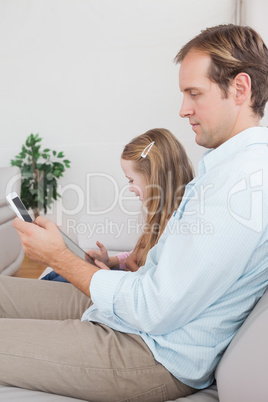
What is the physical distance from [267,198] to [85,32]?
3.92 meters

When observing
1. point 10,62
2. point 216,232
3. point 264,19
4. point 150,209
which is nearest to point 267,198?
point 216,232

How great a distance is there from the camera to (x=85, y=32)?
4.39 metres

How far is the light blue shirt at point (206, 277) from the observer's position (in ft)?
2.89

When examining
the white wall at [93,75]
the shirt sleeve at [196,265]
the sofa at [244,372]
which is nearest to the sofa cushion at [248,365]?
the sofa at [244,372]

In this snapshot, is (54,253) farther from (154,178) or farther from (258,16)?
(258,16)

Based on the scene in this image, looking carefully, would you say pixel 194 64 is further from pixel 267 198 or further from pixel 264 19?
pixel 264 19

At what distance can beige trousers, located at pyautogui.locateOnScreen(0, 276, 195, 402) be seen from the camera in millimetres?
933

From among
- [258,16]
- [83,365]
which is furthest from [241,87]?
[258,16]

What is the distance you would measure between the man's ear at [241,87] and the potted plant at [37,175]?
3252 millimetres

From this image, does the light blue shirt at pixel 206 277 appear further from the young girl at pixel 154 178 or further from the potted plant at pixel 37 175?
the potted plant at pixel 37 175

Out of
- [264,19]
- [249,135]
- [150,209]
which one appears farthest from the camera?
[264,19]

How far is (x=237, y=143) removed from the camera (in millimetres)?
1018

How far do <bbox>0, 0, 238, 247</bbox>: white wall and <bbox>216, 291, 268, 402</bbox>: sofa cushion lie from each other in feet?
11.7

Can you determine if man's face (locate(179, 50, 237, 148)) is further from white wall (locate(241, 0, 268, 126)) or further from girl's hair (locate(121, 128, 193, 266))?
white wall (locate(241, 0, 268, 126))
